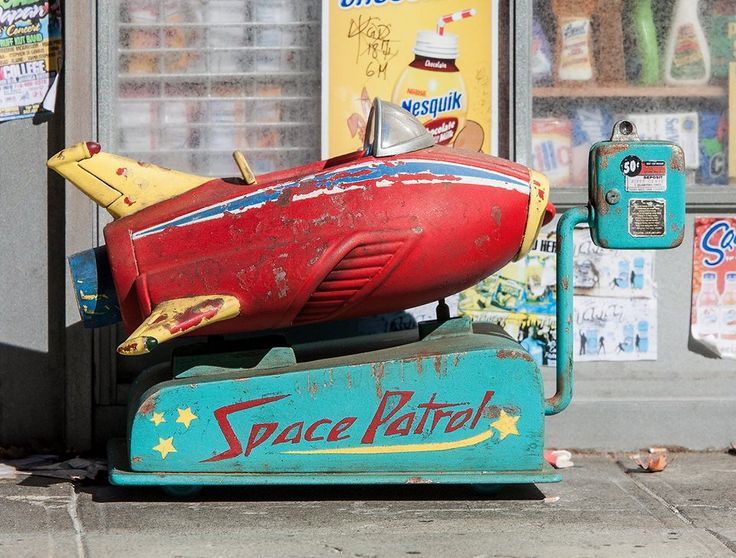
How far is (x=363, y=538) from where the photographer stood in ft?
14.1

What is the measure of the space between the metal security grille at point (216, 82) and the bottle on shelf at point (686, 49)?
173cm

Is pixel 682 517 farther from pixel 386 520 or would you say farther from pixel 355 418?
pixel 355 418

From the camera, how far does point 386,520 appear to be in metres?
4.54

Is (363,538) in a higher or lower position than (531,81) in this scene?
lower

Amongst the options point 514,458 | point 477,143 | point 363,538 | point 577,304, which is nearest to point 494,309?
point 577,304

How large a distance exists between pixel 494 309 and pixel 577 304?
40 centimetres

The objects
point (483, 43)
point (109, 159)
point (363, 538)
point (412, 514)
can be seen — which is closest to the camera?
point (363, 538)

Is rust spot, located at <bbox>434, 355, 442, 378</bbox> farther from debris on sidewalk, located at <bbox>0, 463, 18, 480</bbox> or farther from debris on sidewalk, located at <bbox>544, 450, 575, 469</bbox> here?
debris on sidewalk, located at <bbox>0, 463, 18, 480</bbox>

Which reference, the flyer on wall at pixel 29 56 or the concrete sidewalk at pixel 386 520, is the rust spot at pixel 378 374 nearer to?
the concrete sidewalk at pixel 386 520

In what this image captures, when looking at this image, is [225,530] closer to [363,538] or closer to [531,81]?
[363,538]

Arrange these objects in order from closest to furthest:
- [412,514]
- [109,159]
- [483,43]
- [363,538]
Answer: [363,538] → [412,514] → [109,159] → [483,43]

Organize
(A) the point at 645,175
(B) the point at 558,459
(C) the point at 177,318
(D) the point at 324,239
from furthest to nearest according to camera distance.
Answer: (B) the point at 558,459 → (A) the point at 645,175 → (D) the point at 324,239 → (C) the point at 177,318

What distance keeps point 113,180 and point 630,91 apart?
8.45 feet

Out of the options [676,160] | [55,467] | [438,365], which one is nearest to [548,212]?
[676,160]
